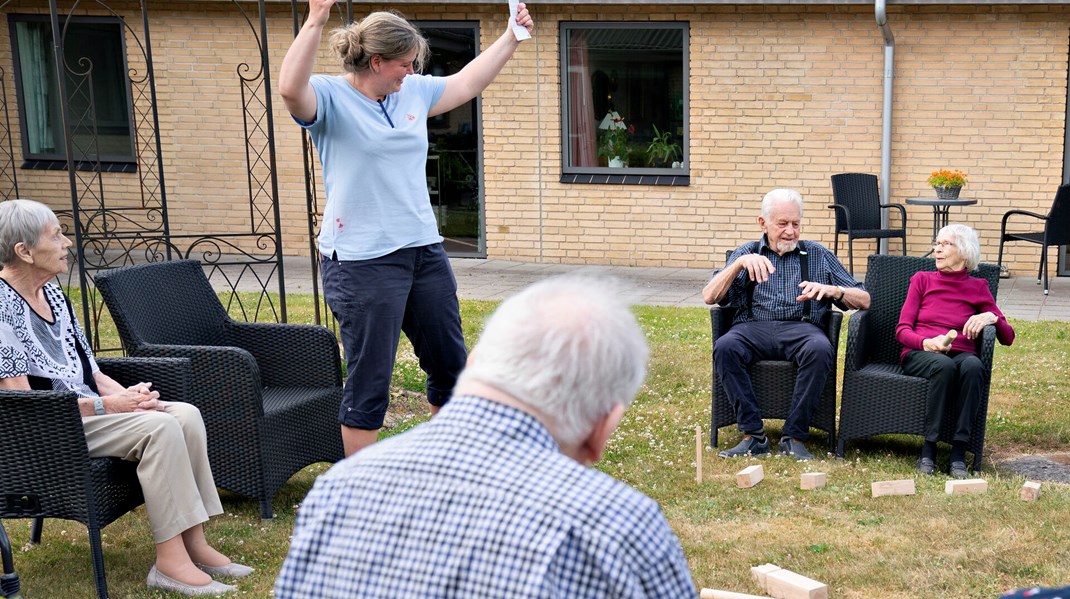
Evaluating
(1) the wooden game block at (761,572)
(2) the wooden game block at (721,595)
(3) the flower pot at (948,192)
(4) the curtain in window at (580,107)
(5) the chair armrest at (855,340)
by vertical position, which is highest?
(4) the curtain in window at (580,107)

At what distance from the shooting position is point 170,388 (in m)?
4.24

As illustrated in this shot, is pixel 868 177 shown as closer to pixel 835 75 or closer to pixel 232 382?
pixel 835 75

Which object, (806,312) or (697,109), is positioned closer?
(806,312)

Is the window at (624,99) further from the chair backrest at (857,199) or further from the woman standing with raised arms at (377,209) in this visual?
the woman standing with raised arms at (377,209)

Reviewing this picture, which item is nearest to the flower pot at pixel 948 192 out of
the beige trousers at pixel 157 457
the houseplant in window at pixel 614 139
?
the houseplant in window at pixel 614 139

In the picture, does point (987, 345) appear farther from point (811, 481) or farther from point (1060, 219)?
point (1060, 219)

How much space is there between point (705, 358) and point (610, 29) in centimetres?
540

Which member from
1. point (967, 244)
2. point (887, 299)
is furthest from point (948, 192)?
point (967, 244)

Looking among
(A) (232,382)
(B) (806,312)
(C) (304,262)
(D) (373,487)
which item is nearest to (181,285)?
(A) (232,382)

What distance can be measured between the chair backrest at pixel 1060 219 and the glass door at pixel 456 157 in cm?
566

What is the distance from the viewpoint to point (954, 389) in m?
5.22

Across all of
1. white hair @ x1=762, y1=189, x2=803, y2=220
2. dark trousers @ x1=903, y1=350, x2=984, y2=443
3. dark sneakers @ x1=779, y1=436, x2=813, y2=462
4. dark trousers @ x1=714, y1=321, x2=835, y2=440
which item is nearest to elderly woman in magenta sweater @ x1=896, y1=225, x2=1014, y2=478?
dark trousers @ x1=903, y1=350, x2=984, y2=443

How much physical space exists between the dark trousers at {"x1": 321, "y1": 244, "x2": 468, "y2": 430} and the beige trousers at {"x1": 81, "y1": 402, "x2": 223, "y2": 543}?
66 centimetres

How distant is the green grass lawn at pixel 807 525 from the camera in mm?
3861
